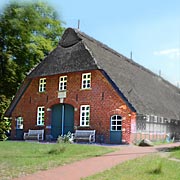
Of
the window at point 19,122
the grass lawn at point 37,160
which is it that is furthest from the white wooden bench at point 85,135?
the window at point 19,122

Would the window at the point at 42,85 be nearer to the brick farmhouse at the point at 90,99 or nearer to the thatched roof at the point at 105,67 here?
the brick farmhouse at the point at 90,99

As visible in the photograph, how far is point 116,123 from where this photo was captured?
992 inches

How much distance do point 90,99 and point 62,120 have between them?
11.0 ft

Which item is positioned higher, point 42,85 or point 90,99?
point 42,85

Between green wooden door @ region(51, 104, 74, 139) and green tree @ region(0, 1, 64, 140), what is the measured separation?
9251 mm

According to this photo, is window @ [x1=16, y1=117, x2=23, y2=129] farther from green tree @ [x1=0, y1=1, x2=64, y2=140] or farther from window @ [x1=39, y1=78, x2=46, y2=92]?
green tree @ [x1=0, y1=1, x2=64, y2=140]

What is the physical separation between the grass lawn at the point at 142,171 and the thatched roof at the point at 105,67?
10.8m

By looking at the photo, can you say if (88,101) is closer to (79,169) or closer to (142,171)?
(79,169)

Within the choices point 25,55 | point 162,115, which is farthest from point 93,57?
point 25,55

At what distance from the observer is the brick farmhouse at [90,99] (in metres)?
25.1

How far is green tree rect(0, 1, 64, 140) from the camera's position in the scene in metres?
35.2

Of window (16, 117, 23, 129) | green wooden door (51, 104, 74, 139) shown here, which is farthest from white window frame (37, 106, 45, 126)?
window (16, 117, 23, 129)

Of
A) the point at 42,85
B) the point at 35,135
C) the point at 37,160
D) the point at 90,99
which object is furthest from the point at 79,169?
the point at 42,85

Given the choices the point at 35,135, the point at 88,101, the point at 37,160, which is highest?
the point at 88,101
